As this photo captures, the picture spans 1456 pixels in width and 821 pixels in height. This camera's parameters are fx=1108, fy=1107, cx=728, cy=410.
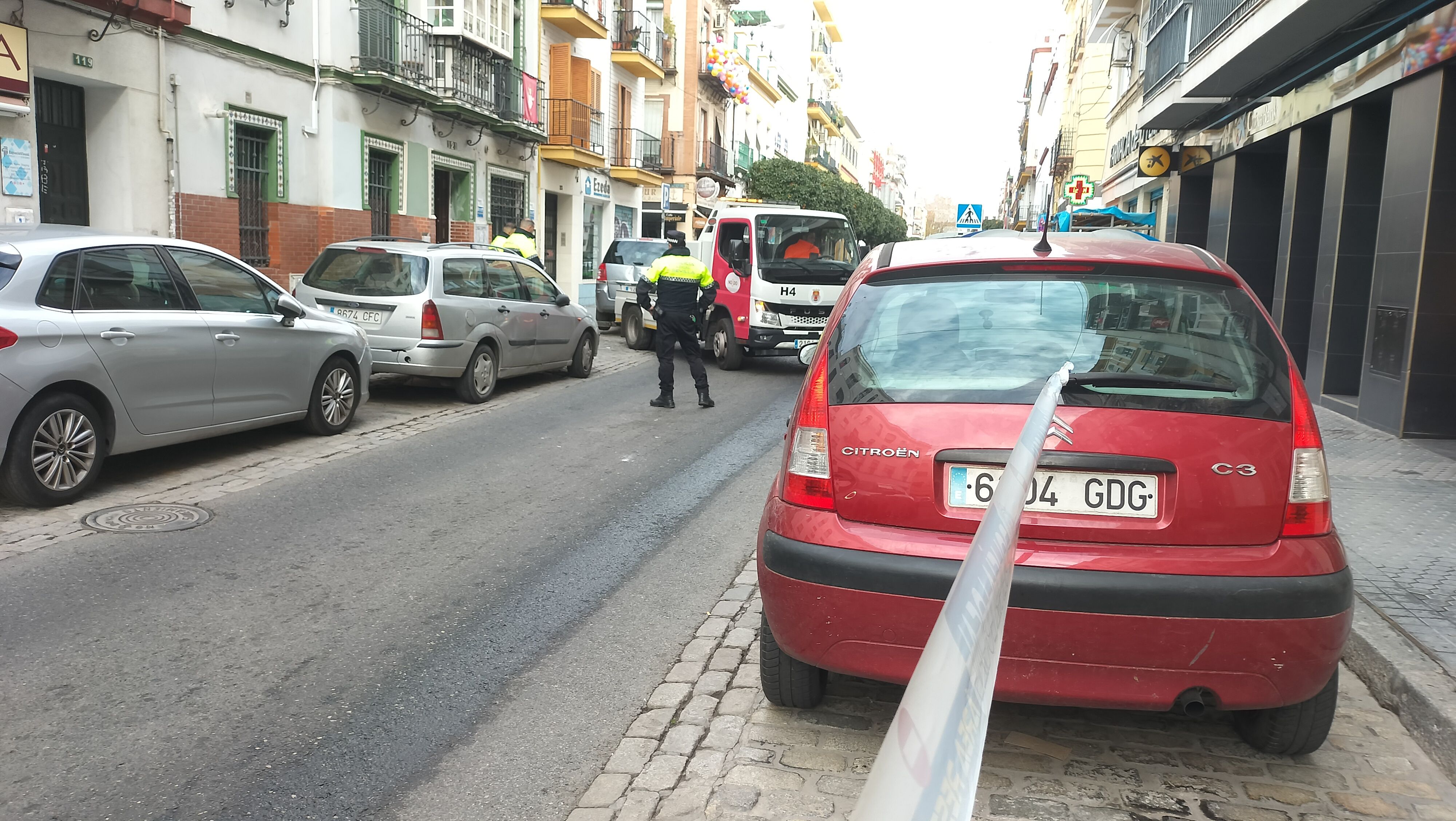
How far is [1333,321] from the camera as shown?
12.4m

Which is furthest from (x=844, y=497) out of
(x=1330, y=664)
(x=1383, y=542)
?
(x=1383, y=542)

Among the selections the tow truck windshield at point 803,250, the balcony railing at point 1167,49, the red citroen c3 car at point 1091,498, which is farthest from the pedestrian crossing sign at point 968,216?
the red citroen c3 car at point 1091,498

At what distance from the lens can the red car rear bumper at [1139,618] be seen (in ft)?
10.1

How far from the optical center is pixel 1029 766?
11.5 feet

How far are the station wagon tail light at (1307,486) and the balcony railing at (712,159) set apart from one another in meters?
40.6

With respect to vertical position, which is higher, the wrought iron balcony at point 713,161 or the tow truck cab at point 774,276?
the wrought iron balcony at point 713,161

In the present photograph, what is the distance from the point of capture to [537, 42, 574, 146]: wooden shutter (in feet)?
92.0

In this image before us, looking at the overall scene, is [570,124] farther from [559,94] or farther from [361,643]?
[361,643]

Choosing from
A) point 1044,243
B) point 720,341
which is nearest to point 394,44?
point 720,341

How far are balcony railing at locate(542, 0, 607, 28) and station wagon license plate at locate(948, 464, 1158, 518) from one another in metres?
25.7

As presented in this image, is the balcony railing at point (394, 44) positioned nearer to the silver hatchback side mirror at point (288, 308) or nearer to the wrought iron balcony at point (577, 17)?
the wrought iron balcony at point (577, 17)

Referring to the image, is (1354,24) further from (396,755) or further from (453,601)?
(396,755)

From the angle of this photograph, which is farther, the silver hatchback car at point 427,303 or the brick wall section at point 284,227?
the brick wall section at point 284,227

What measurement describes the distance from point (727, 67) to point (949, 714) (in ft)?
141
